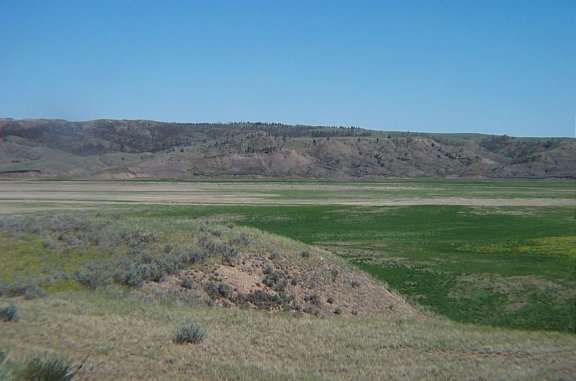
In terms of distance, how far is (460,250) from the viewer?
3791cm

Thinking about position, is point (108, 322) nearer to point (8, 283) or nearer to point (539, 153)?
point (8, 283)

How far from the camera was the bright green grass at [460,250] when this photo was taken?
23547mm

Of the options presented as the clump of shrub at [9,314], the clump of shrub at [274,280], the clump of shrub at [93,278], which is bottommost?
the clump of shrub at [274,280]

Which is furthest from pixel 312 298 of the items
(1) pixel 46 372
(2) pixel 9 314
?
(1) pixel 46 372

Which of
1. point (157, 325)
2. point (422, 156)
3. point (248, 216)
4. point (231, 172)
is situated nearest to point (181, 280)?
point (157, 325)

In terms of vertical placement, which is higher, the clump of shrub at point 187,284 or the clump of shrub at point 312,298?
the clump of shrub at point 187,284

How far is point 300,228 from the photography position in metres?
49.2

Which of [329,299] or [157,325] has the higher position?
[157,325]

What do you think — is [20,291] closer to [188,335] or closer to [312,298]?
[188,335]

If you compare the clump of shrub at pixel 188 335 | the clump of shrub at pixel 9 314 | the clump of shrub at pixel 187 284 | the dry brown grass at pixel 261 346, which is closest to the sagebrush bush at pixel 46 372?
the dry brown grass at pixel 261 346

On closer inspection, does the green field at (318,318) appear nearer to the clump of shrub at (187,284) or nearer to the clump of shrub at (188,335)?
the clump of shrub at (188,335)

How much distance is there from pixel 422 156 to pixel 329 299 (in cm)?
15883

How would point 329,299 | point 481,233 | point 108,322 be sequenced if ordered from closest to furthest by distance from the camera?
point 108,322
point 329,299
point 481,233

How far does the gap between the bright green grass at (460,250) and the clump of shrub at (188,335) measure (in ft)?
39.2
